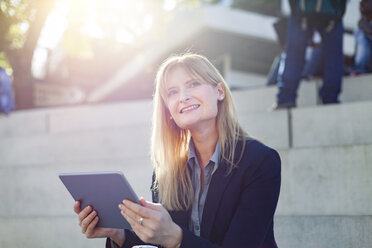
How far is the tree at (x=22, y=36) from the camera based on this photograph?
7426 millimetres

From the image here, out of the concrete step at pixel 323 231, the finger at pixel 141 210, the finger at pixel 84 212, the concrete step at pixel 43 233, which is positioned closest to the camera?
the finger at pixel 141 210

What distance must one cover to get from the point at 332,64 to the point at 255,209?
2981mm

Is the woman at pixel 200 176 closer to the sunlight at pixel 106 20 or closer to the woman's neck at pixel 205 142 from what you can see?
the woman's neck at pixel 205 142

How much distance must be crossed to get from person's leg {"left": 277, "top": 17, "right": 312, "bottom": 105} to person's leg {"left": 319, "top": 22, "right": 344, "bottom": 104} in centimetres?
24

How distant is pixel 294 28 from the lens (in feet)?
15.8

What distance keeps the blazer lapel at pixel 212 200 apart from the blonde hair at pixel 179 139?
7cm

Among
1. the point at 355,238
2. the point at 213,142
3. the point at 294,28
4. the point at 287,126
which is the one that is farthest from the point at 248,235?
the point at 294,28

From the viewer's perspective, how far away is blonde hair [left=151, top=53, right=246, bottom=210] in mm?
2557

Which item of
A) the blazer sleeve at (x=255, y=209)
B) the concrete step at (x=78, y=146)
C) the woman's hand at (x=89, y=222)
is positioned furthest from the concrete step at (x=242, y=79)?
the woman's hand at (x=89, y=222)

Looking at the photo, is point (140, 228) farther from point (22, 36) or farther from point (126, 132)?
point (22, 36)

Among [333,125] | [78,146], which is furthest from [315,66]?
[78,146]

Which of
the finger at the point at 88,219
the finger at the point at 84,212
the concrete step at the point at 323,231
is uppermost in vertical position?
the finger at the point at 84,212

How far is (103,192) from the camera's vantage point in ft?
7.06

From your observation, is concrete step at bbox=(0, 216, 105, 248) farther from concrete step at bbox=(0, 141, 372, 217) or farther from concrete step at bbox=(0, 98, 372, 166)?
concrete step at bbox=(0, 98, 372, 166)
